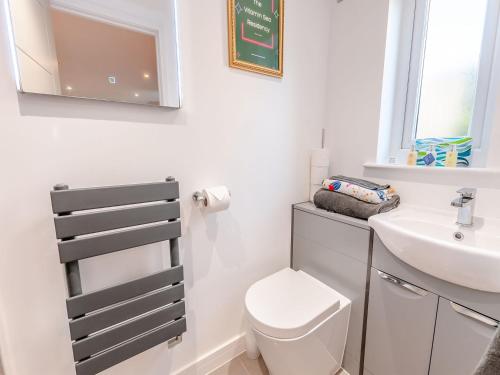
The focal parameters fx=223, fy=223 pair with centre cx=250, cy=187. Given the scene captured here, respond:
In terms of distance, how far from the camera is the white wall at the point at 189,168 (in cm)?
71

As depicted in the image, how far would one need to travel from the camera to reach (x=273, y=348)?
2.93ft

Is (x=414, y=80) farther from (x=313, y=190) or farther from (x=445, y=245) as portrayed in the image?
(x=445, y=245)

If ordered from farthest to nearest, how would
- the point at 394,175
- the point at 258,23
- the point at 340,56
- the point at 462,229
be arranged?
the point at 340,56
the point at 394,175
the point at 258,23
the point at 462,229

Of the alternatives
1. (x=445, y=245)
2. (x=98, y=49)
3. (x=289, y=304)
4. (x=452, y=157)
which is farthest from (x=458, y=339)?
(x=98, y=49)

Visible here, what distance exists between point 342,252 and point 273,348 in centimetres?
53

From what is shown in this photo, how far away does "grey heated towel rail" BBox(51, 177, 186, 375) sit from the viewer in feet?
2.33

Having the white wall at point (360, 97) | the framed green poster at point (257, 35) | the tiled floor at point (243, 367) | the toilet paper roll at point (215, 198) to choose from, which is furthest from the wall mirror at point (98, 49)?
the tiled floor at point (243, 367)

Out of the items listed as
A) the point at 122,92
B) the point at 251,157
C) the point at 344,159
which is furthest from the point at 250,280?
the point at 122,92

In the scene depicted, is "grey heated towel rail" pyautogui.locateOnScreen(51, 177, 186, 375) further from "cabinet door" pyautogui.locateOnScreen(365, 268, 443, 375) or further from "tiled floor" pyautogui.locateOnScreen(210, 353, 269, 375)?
"cabinet door" pyautogui.locateOnScreen(365, 268, 443, 375)

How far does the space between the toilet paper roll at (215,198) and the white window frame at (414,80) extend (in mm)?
1041

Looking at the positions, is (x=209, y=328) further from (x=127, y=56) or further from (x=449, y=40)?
(x=449, y=40)

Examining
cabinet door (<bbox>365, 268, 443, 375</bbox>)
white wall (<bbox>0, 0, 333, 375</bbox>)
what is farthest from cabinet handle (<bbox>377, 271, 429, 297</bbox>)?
white wall (<bbox>0, 0, 333, 375</bbox>)

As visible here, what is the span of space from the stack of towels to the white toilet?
409 millimetres

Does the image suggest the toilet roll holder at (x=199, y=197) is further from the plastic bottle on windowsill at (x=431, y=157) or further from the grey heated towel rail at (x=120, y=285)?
the plastic bottle on windowsill at (x=431, y=157)
